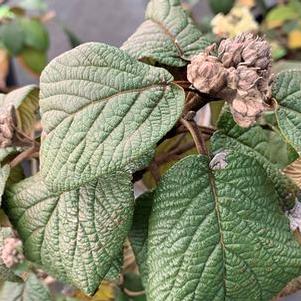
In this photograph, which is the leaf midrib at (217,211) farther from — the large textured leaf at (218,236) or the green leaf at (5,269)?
the green leaf at (5,269)

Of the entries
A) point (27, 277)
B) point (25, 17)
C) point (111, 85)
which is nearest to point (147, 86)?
point (111, 85)

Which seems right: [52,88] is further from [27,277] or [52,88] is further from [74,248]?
[27,277]

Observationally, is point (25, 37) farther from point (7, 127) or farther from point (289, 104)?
point (289, 104)

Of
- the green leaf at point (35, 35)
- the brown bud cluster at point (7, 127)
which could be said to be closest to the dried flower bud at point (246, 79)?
the brown bud cluster at point (7, 127)

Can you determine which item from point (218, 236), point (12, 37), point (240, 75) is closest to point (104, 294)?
point (218, 236)

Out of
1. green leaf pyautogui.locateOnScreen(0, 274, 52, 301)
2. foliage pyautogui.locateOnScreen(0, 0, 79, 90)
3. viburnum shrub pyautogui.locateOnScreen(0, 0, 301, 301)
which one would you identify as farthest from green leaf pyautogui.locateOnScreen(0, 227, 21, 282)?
foliage pyautogui.locateOnScreen(0, 0, 79, 90)
